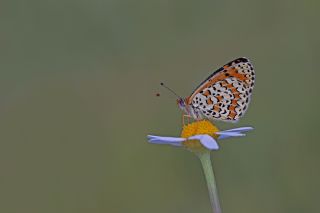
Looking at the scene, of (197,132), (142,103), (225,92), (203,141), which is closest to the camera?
(203,141)

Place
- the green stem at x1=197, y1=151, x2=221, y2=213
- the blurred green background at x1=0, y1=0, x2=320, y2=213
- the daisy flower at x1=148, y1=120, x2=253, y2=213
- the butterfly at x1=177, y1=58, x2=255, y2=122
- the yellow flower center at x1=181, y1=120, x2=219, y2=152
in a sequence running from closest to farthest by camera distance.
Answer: the green stem at x1=197, y1=151, x2=221, y2=213 < the daisy flower at x1=148, y1=120, x2=253, y2=213 < the yellow flower center at x1=181, y1=120, x2=219, y2=152 < the butterfly at x1=177, y1=58, x2=255, y2=122 < the blurred green background at x1=0, y1=0, x2=320, y2=213

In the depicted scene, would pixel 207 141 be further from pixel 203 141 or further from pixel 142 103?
pixel 142 103

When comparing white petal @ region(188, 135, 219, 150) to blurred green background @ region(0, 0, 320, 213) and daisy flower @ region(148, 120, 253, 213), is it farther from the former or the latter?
blurred green background @ region(0, 0, 320, 213)

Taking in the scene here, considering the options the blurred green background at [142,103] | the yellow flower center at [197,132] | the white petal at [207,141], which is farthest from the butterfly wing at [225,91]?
the blurred green background at [142,103]

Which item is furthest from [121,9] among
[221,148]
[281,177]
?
[281,177]

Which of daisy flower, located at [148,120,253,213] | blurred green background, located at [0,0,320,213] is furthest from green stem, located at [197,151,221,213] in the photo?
blurred green background, located at [0,0,320,213]

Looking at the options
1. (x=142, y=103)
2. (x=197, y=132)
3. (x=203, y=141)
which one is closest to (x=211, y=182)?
(x=203, y=141)

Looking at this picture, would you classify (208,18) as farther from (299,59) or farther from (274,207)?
(274,207)
